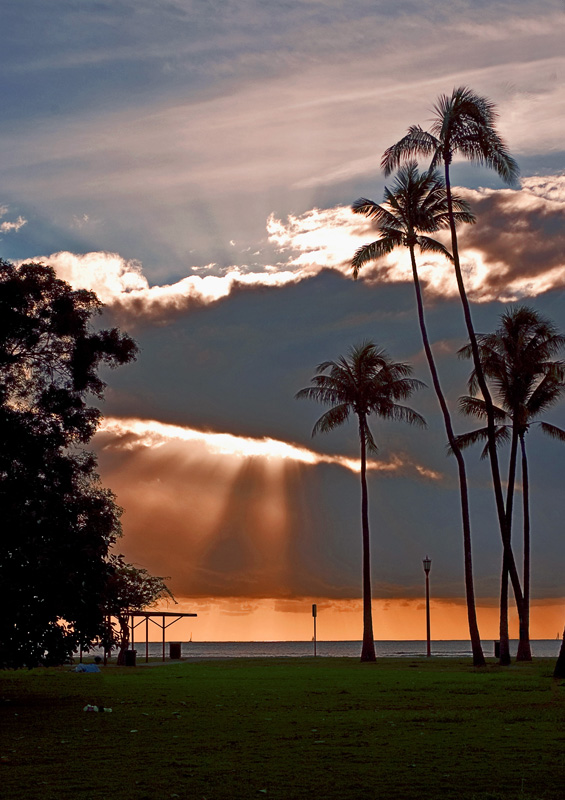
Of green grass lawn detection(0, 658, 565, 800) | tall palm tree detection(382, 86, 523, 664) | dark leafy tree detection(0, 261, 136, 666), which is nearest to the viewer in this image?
green grass lawn detection(0, 658, 565, 800)

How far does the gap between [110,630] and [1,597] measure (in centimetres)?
399

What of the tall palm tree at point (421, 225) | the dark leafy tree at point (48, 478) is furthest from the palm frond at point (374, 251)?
the dark leafy tree at point (48, 478)

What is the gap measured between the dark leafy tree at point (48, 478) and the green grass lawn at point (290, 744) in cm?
197

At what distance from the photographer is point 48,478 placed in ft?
78.3

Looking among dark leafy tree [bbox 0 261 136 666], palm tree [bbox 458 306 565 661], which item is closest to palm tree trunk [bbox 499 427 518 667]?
palm tree [bbox 458 306 565 661]

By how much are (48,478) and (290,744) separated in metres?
12.3

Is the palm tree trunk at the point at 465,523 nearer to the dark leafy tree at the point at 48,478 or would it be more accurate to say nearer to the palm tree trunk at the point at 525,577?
the palm tree trunk at the point at 525,577

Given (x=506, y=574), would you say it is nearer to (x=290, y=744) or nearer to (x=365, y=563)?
(x=365, y=563)

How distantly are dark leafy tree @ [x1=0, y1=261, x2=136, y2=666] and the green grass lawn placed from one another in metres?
1.97

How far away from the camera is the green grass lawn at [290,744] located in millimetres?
9758

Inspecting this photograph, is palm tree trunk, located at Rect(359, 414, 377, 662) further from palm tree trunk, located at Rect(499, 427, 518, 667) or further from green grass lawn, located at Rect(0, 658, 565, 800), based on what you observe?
green grass lawn, located at Rect(0, 658, 565, 800)

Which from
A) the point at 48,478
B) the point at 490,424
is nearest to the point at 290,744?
the point at 48,478

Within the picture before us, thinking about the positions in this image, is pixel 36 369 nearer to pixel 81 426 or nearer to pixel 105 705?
pixel 81 426

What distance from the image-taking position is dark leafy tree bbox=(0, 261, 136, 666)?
21.2 m
